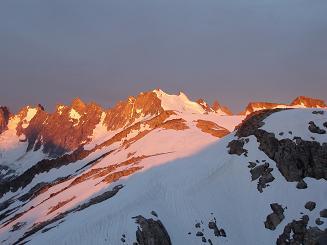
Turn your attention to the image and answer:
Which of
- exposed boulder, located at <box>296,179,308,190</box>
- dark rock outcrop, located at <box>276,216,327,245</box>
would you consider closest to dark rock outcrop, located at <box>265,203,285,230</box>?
dark rock outcrop, located at <box>276,216,327,245</box>

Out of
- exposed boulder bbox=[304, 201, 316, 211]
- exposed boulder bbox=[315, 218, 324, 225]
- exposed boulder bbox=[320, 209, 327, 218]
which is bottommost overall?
exposed boulder bbox=[315, 218, 324, 225]

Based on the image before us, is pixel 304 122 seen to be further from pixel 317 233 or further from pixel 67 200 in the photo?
pixel 67 200

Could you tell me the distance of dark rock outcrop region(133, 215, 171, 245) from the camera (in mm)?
60500

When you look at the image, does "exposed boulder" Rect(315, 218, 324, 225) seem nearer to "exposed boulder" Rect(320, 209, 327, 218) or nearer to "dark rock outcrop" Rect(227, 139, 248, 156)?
"exposed boulder" Rect(320, 209, 327, 218)

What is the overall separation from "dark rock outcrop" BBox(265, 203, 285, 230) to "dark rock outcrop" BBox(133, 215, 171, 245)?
37.5ft

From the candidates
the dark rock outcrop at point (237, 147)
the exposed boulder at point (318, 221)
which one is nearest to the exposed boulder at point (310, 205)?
the exposed boulder at point (318, 221)

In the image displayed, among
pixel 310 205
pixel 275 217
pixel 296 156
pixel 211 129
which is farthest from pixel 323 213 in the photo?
pixel 211 129

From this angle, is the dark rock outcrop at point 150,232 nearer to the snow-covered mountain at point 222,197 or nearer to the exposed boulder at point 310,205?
the snow-covered mountain at point 222,197

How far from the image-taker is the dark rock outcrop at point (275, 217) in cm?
6382

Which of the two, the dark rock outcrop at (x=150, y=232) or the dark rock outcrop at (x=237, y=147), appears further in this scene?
the dark rock outcrop at (x=237, y=147)

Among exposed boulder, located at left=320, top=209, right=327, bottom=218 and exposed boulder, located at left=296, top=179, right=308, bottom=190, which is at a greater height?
exposed boulder, located at left=296, top=179, right=308, bottom=190

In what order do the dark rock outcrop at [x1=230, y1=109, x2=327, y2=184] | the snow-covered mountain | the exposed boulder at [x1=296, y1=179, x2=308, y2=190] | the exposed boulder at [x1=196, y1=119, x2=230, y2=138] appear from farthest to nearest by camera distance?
1. the exposed boulder at [x1=196, y1=119, x2=230, y2=138]
2. the dark rock outcrop at [x1=230, y1=109, x2=327, y2=184]
3. the exposed boulder at [x1=296, y1=179, x2=308, y2=190]
4. the snow-covered mountain

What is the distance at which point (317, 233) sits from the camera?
5900 cm

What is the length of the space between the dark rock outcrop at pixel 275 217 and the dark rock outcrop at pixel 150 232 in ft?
37.5
